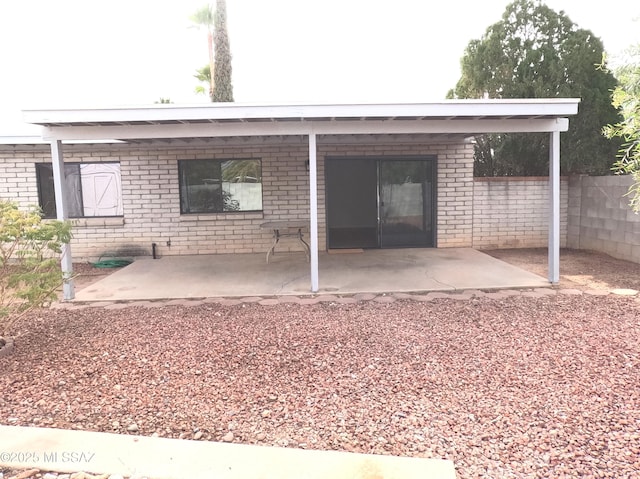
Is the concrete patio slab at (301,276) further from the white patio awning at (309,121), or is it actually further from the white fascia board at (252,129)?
the white fascia board at (252,129)

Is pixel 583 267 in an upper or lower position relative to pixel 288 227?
lower

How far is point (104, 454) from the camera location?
8.31 feet

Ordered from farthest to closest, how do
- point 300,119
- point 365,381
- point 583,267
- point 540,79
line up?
point 540,79
point 583,267
point 300,119
point 365,381

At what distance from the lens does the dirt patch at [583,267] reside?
6.71 meters

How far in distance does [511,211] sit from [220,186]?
20.8ft

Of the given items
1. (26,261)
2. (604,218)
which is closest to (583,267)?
(604,218)

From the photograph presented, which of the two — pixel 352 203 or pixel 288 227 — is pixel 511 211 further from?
pixel 288 227

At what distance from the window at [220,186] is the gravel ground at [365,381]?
4.71 meters

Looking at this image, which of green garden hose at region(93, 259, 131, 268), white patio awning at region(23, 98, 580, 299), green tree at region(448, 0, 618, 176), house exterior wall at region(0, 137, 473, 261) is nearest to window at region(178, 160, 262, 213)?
house exterior wall at region(0, 137, 473, 261)

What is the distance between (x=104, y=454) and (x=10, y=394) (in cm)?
139

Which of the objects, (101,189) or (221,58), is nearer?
(101,189)

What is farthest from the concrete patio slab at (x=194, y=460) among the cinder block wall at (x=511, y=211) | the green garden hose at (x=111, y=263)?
the cinder block wall at (x=511, y=211)

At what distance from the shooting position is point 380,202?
1012cm

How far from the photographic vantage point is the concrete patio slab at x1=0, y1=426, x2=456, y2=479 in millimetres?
2344
